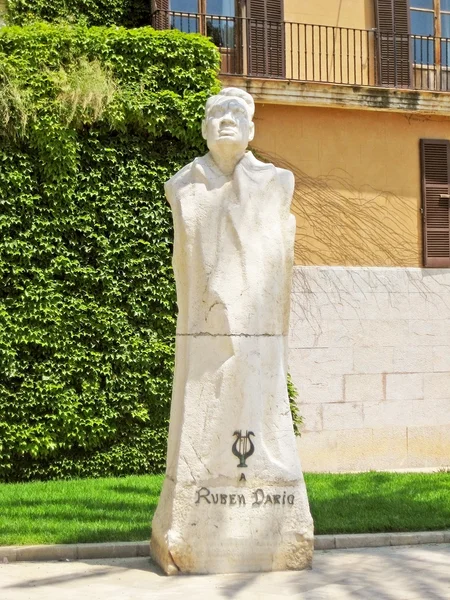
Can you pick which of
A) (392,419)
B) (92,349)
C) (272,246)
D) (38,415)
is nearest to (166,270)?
(92,349)

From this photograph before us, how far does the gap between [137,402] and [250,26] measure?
20.5 ft

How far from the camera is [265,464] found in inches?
297

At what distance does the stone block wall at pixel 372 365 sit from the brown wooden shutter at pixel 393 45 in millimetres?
3103

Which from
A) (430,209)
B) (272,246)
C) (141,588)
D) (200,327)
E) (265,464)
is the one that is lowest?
(141,588)

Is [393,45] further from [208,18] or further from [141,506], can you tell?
[141,506]

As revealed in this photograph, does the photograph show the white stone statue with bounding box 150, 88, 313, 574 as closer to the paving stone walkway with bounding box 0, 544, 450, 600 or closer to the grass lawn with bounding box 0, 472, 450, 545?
the paving stone walkway with bounding box 0, 544, 450, 600

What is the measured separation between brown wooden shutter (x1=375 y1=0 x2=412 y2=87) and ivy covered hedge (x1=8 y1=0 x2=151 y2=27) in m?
3.74

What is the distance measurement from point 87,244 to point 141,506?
4.88m

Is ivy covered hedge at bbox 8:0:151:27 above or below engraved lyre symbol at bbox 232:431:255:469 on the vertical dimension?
above

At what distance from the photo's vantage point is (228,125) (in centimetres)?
787

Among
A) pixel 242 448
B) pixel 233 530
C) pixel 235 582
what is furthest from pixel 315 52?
pixel 235 582

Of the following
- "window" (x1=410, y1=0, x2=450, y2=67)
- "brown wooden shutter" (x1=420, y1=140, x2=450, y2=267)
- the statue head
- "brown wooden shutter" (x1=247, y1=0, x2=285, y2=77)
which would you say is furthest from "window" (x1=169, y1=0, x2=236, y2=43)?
the statue head

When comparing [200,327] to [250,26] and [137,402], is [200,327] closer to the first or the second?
[137,402]

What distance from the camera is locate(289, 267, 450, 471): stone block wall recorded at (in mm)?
16453
